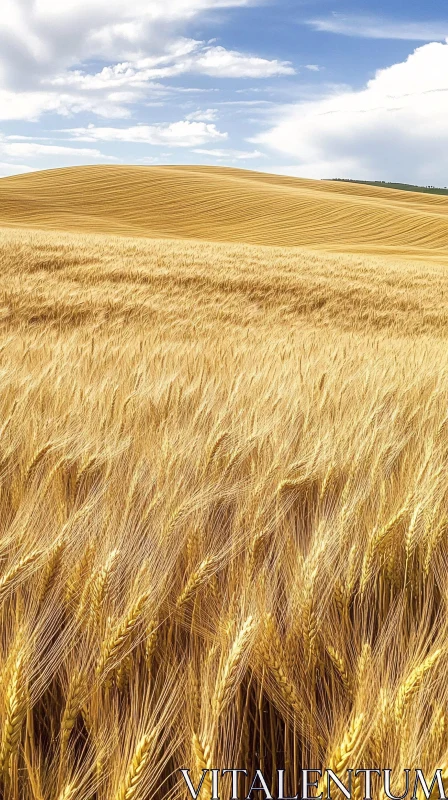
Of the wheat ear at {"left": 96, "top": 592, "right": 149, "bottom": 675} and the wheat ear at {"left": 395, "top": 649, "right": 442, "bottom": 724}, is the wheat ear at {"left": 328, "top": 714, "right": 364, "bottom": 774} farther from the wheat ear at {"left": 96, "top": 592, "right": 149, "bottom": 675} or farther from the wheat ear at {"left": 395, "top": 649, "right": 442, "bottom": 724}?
the wheat ear at {"left": 96, "top": 592, "right": 149, "bottom": 675}

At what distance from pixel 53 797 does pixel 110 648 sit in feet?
0.55

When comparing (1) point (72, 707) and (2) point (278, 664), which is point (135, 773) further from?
(2) point (278, 664)

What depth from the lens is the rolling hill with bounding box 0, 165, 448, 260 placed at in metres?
31.7

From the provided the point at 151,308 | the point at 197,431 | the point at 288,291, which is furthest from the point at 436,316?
the point at 197,431

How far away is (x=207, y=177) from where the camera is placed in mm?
43656

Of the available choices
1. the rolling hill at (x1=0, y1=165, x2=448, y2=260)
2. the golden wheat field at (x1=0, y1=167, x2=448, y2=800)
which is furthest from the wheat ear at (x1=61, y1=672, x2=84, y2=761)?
the rolling hill at (x1=0, y1=165, x2=448, y2=260)

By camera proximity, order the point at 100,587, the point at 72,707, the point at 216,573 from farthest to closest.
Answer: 1. the point at 216,573
2. the point at 100,587
3. the point at 72,707

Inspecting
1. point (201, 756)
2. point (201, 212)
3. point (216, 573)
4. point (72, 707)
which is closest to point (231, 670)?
point (201, 756)

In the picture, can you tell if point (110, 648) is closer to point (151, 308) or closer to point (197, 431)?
point (197, 431)

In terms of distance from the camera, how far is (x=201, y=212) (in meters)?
35.9

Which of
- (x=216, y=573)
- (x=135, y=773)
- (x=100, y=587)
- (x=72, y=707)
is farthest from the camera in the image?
(x=216, y=573)

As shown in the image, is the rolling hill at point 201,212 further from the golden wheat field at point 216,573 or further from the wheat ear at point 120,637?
the wheat ear at point 120,637

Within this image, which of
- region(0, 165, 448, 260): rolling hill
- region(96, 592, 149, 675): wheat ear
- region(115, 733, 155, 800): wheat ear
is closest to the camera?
region(115, 733, 155, 800): wheat ear

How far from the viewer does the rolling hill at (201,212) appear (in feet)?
104
